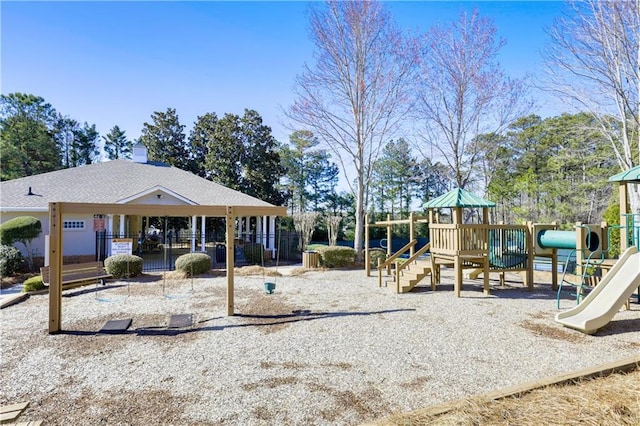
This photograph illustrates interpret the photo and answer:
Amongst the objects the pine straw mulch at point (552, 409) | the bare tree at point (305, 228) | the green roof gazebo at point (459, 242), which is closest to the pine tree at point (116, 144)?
the bare tree at point (305, 228)

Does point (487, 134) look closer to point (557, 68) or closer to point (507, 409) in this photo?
point (557, 68)

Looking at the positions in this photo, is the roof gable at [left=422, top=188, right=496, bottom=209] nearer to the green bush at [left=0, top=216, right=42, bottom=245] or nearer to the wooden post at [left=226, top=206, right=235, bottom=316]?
the wooden post at [left=226, top=206, right=235, bottom=316]

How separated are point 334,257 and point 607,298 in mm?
9046

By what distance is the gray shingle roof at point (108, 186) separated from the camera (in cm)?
1406

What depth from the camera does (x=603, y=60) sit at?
11727 mm

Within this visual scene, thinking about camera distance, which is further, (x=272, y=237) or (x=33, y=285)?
(x=272, y=237)

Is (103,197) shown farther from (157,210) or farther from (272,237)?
(157,210)

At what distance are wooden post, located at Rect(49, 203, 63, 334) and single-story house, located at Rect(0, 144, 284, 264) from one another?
7264mm

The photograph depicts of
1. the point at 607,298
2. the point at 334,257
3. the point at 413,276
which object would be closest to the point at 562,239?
the point at 607,298

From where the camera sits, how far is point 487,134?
57.6ft

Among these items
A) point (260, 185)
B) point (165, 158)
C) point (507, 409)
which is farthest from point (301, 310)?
point (165, 158)

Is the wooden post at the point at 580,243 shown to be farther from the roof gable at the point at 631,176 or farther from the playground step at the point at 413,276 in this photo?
the playground step at the point at 413,276

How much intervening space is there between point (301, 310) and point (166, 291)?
400 centimetres

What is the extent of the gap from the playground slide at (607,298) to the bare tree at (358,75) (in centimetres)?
947
